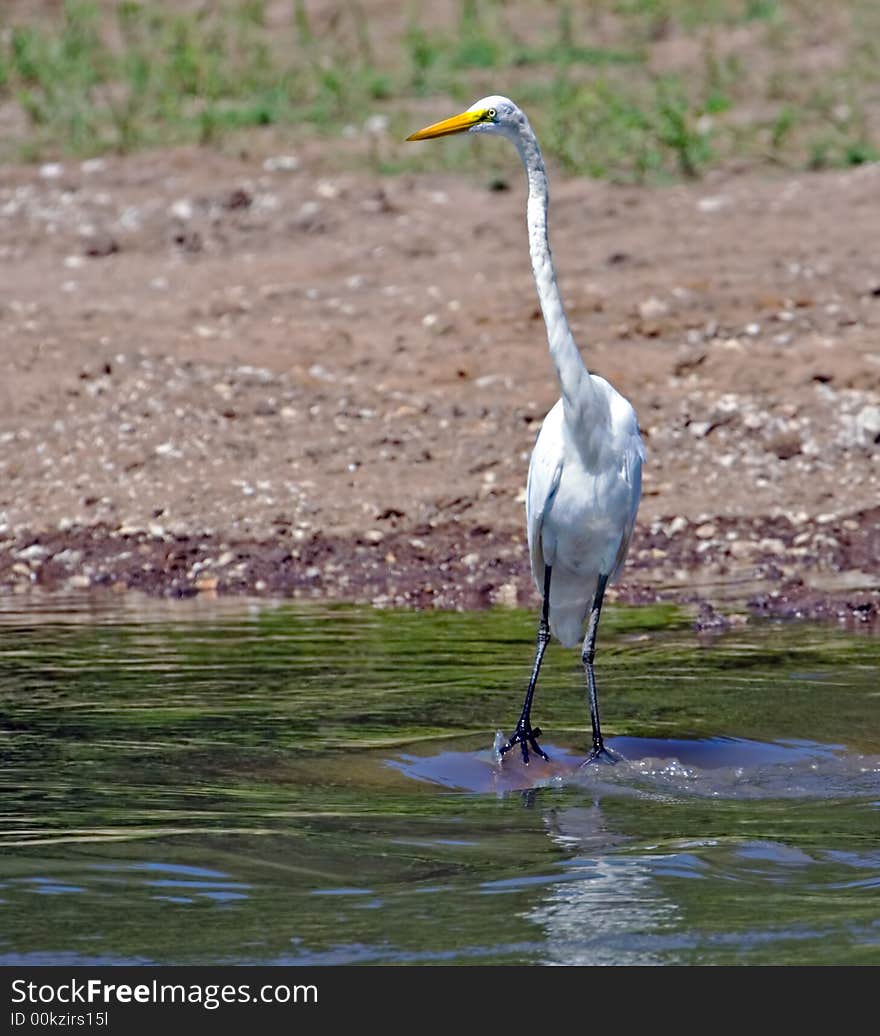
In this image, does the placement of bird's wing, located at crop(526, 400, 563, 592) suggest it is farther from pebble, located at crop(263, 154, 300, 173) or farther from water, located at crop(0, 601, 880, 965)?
pebble, located at crop(263, 154, 300, 173)

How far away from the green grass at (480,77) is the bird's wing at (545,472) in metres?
8.53

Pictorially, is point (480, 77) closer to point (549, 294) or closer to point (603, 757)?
point (549, 294)

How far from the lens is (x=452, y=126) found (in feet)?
21.8

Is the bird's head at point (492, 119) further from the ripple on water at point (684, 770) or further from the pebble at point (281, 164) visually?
the pebble at point (281, 164)

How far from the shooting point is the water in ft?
15.1

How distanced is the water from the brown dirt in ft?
3.86

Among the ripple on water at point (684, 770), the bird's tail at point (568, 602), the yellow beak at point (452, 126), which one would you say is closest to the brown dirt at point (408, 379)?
the bird's tail at point (568, 602)

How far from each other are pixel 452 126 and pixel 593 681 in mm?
2014

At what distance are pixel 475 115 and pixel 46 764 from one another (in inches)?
105

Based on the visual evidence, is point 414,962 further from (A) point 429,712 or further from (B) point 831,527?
(B) point 831,527

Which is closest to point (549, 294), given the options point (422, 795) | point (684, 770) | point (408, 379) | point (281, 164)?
point (684, 770)

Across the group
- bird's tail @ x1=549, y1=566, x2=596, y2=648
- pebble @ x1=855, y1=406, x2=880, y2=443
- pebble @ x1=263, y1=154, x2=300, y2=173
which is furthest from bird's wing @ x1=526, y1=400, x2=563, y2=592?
pebble @ x1=263, y1=154, x2=300, y2=173

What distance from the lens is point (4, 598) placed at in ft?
32.1
